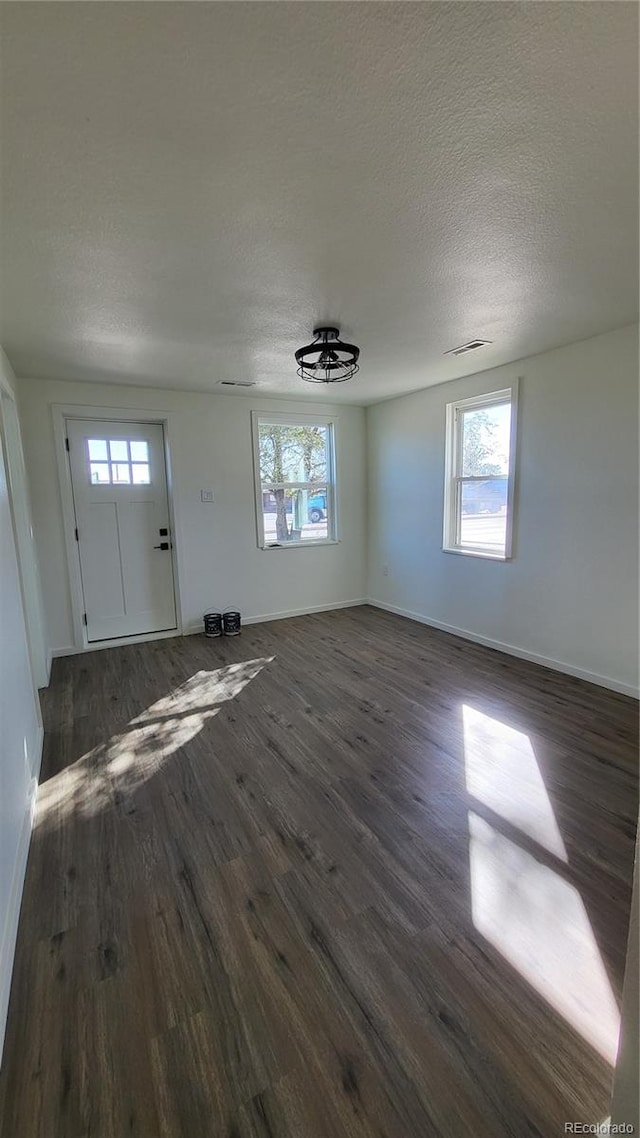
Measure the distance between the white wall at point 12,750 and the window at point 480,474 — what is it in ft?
11.8

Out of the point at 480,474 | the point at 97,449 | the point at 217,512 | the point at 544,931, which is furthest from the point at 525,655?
the point at 97,449

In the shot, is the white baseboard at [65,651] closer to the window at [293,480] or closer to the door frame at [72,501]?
the door frame at [72,501]

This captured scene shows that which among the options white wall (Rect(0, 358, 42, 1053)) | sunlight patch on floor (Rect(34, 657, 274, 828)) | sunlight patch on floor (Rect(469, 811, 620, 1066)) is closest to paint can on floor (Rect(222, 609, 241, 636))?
sunlight patch on floor (Rect(34, 657, 274, 828))

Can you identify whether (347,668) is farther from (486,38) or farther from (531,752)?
(486,38)

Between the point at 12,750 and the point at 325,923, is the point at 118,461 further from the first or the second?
the point at 325,923

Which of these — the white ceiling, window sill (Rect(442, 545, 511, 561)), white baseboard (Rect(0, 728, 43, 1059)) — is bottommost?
white baseboard (Rect(0, 728, 43, 1059))

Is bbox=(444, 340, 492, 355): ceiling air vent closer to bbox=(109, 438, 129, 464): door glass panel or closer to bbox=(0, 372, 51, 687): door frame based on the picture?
bbox=(109, 438, 129, 464): door glass panel

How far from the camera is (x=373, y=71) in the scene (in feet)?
3.70

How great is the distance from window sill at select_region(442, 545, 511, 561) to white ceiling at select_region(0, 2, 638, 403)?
1.90 m

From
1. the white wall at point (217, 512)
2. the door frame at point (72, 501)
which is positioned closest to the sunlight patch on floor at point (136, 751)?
the door frame at point (72, 501)

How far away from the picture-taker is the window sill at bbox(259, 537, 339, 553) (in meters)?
5.20

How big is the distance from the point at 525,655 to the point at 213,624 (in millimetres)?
2989

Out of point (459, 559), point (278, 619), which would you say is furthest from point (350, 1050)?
point (278, 619)

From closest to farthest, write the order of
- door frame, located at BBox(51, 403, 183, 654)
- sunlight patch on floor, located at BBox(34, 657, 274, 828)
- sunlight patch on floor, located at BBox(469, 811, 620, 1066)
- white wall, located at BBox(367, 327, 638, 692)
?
sunlight patch on floor, located at BBox(469, 811, 620, 1066)
sunlight patch on floor, located at BBox(34, 657, 274, 828)
white wall, located at BBox(367, 327, 638, 692)
door frame, located at BBox(51, 403, 183, 654)
